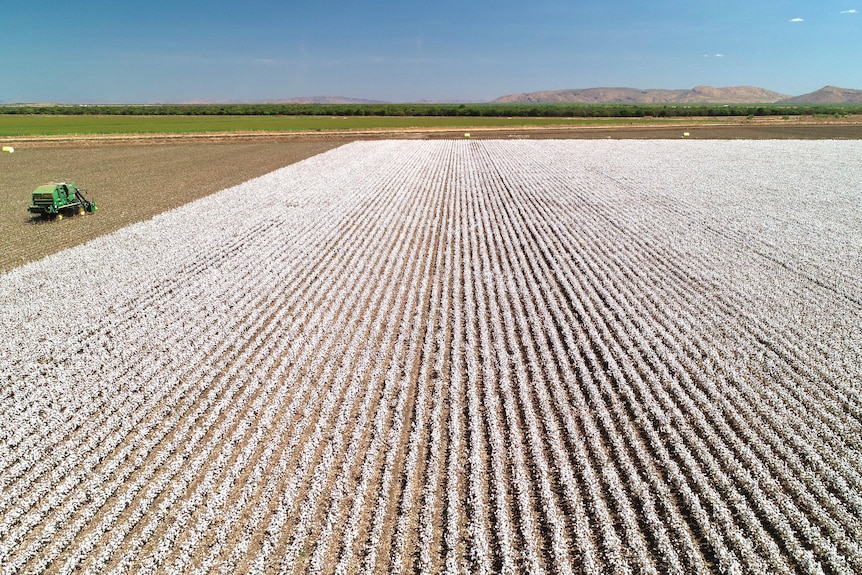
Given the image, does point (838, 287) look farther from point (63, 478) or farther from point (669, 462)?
point (63, 478)

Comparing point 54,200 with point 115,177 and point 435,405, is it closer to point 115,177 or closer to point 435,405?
point 115,177

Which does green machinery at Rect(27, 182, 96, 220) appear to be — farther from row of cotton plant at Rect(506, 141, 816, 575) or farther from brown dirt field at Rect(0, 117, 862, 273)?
row of cotton plant at Rect(506, 141, 816, 575)

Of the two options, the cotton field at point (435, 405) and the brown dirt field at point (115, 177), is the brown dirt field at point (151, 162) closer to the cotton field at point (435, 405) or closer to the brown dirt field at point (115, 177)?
the brown dirt field at point (115, 177)

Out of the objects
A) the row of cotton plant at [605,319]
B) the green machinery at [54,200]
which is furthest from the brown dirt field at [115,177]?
the row of cotton plant at [605,319]

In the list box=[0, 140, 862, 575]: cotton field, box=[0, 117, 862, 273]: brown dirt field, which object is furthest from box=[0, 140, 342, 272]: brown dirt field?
box=[0, 140, 862, 575]: cotton field

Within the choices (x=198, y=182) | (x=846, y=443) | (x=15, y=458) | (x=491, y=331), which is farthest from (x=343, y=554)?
(x=198, y=182)

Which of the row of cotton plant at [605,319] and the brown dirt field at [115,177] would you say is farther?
the brown dirt field at [115,177]

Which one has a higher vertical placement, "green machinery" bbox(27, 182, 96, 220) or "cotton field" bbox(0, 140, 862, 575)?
"green machinery" bbox(27, 182, 96, 220)
